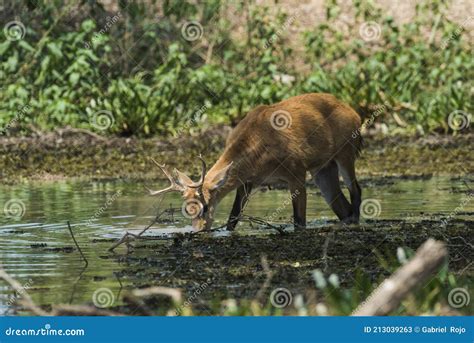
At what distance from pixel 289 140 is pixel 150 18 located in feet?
42.2

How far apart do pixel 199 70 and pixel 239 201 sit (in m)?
9.87

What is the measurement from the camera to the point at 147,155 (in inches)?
854

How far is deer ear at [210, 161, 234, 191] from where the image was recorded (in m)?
14.4

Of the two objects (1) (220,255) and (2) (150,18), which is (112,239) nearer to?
(1) (220,255)
